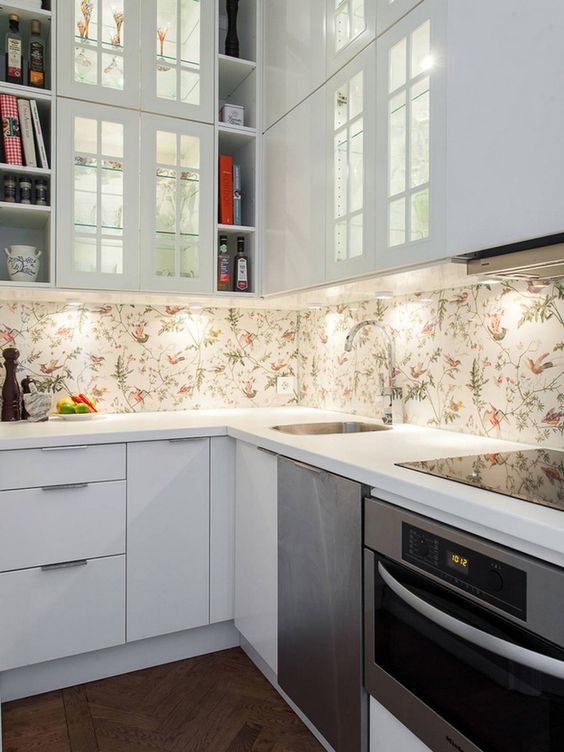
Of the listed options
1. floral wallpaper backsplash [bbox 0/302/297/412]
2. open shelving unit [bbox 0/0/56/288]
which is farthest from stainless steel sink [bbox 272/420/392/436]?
open shelving unit [bbox 0/0/56/288]

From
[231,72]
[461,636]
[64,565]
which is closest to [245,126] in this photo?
[231,72]

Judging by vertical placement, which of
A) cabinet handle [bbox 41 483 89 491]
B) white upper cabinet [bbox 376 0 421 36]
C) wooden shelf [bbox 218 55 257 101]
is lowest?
cabinet handle [bbox 41 483 89 491]

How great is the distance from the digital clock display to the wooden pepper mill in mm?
1825

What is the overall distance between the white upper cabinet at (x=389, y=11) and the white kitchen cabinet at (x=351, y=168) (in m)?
0.06

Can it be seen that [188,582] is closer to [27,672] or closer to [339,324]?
[27,672]

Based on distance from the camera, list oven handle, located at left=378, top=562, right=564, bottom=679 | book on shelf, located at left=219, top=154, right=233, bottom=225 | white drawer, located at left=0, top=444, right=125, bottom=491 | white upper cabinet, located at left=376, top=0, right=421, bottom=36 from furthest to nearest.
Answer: book on shelf, located at left=219, top=154, right=233, bottom=225 < white drawer, located at left=0, top=444, right=125, bottom=491 < white upper cabinet, located at left=376, top=0, right=421, bottom=36 < oven handle, located at left=378, top=562, right=564, bottom=679

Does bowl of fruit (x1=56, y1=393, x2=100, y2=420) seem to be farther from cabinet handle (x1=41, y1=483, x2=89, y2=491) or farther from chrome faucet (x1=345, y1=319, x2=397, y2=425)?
chrome faucet (x1=345, y1=319, x2=397, y2=425)

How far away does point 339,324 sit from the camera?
263cm

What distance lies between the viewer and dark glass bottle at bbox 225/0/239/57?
2475 millimetres

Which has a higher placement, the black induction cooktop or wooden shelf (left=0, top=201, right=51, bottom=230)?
wooden shelf (left=0, top=201, right=51, bottom=230)

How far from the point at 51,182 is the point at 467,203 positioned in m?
1.51

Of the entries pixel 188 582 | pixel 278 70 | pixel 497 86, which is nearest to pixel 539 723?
pixel 497 86

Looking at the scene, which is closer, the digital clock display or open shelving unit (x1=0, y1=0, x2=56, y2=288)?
the digital clock display

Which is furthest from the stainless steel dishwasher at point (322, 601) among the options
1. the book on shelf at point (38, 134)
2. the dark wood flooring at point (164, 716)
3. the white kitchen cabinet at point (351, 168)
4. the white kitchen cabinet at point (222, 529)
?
the book on shelf at point (38, 134)
